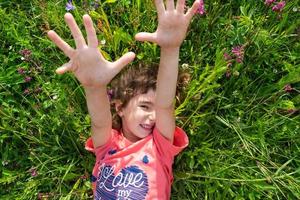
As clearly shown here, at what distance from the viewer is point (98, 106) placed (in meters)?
2.38

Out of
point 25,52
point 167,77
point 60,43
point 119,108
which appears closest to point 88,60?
point 60,43

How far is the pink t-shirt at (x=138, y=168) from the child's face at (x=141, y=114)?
0.14ft

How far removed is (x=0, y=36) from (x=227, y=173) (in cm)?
156

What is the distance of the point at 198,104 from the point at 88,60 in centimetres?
80

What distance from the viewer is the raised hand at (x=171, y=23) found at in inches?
79.0

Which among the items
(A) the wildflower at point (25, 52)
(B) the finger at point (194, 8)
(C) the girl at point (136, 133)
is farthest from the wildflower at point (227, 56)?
(A) the wildflower at point (25, 52)

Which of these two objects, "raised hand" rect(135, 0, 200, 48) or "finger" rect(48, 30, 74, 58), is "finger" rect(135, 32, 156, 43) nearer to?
"raised hand" rect(135, 0, 200, 48)

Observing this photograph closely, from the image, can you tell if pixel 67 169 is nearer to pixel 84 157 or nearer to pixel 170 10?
pixel 84 157

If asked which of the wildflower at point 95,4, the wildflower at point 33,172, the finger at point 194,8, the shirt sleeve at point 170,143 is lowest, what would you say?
the wildflower at point 33,172

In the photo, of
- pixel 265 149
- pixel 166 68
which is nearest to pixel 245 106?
pixel 265 149

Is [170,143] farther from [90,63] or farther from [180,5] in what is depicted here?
[180,5]

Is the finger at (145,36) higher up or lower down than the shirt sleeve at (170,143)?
higher up

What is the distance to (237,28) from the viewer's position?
269cm

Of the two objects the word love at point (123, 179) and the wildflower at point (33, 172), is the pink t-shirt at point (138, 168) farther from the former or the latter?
the wildflower at point (33, 172)
